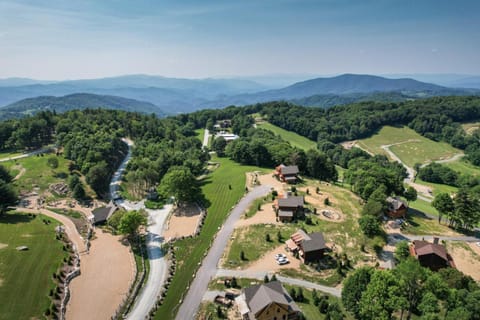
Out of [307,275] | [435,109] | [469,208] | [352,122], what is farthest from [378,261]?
[435,109]

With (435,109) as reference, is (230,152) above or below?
below

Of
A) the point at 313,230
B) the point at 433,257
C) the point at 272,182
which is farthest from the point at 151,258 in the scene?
the point at 433,257

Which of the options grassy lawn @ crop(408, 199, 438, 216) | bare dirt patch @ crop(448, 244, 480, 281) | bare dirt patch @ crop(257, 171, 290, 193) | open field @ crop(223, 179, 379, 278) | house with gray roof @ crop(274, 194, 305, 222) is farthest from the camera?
bare dirt patch @ crop(257, 171, 290, 193)

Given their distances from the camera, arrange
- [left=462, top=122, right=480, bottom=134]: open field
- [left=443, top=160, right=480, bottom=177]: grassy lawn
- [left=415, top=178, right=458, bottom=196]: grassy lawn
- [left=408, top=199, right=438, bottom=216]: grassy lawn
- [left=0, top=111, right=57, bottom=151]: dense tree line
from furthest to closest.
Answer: [left=462, top=122, right=480, bottom=134]: open field → [left=443, top=160, right=480, bottom=177]: grassy lawn → [left=0, top=111, right=57, bottom=151]: dense tree line → [left=415, top=178, right=458, bottom=196]: grassy lawn → [left=408, top=199, right=438, bottom=216]: grassy lawn

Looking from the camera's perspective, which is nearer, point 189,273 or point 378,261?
point 189,273

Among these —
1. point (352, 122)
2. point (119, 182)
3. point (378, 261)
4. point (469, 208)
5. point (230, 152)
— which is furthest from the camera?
point (352, 122)

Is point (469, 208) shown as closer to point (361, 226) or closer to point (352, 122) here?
point (361, 226)

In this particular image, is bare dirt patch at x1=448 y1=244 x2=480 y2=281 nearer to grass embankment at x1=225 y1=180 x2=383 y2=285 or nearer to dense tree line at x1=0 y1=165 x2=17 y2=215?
grass embankment at x1=225 y1=180 x2=383 y2=285

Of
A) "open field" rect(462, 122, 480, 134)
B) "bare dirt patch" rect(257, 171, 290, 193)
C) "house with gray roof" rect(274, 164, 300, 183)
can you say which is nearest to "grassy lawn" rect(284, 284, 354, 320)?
"bare dirt patch" rect(257, 171, 290, 193)
